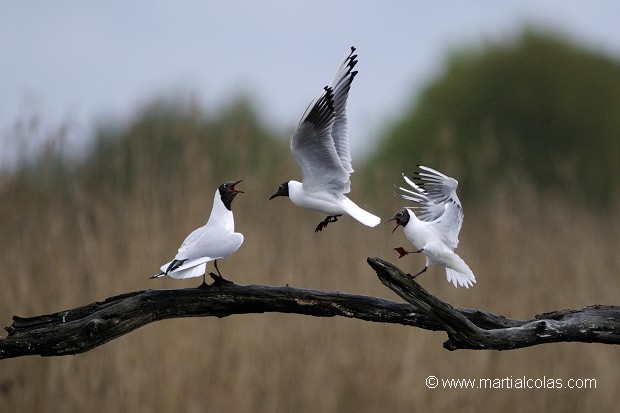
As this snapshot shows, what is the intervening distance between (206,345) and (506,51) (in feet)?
41.8

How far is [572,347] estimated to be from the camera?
5594 millimetres

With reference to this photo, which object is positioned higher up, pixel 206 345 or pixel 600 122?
pixel 600 122

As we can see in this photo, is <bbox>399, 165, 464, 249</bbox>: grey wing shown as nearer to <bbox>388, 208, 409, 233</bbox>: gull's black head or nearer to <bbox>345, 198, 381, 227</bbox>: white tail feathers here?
<bbox>388, 208, 409, 233</bbox>: gull's black head

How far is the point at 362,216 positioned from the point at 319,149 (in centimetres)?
29

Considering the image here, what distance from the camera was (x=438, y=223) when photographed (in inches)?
129

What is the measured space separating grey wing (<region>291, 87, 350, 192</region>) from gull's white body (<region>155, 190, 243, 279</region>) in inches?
11.9

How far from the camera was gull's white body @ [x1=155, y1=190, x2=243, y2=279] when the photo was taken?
3.10m

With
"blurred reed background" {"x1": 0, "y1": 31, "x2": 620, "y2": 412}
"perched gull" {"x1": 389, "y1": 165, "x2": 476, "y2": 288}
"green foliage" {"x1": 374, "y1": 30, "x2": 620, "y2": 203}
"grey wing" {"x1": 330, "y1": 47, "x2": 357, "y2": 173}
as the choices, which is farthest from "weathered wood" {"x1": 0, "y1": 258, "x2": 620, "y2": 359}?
"green foliage" {"x1": 374, "y1": 30, "x2": 620, "y2": 203}

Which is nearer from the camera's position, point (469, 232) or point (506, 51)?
point (469, 232)

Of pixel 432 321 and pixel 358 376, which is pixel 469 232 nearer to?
pixel 358 376

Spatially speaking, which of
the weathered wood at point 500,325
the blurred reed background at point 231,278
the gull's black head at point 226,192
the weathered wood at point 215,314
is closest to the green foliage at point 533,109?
the blurred reed background at point 231,278

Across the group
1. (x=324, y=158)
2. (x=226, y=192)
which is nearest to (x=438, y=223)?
(x=324, y=158)

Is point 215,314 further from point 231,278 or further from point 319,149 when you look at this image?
point 231,278

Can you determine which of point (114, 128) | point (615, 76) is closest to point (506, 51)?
point (615, 76)
